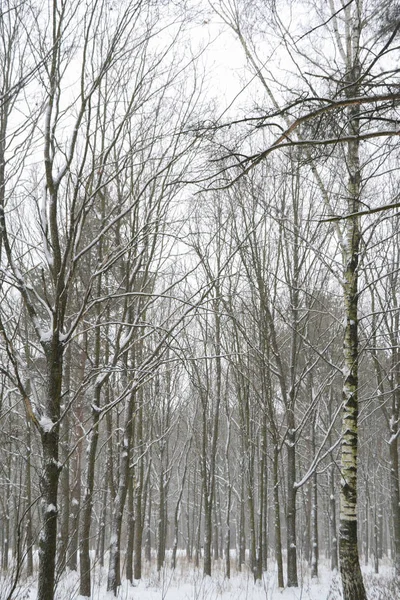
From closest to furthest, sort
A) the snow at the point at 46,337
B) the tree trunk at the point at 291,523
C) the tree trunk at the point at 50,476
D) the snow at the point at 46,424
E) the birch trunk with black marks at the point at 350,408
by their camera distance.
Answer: the tree trunk at the point at 50,476
the snow at the point at 46,424
the snow at the point at 46,337
the birch trunk with black marks at the point at 350,408
the tree trunk at the point at 291,523

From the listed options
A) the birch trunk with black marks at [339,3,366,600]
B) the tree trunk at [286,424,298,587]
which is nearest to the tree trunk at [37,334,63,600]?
the birch trunk with black marks at [339,3,366,600]

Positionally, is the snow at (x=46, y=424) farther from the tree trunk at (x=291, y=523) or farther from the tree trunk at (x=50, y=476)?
the tree trunk at (x=291, y=523)

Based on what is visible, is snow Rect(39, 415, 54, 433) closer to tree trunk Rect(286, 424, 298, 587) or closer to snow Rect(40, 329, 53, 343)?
snow Rect(40, 329, 53, 343)

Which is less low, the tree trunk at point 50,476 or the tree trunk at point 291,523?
the tree trunk at point 50,476

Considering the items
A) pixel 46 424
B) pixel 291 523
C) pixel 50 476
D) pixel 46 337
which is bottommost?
pixel 291 523

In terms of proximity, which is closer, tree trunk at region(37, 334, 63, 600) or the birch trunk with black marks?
tree trunk at region(37, 334, 63, 600)

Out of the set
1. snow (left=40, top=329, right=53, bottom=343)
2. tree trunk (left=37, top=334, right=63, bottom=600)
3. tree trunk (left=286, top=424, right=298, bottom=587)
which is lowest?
tree trunk (left=286, top=424, right=298, bottom=587)

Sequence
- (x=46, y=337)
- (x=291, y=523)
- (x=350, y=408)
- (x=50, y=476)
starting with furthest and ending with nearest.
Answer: (x=291, y=523)
(x=350, y=408)
(x=46, y=337)
(x=50, y=476)

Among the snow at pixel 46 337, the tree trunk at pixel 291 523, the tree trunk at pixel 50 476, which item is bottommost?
the tree trunk at pixel 291 523

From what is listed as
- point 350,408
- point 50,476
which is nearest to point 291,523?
point 350,408

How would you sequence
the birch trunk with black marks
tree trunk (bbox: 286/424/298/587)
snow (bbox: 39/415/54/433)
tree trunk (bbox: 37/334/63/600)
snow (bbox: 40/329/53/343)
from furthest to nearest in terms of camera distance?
tree trunk (bbox: 286/424/298/587) → the birch trunk with black marks → snow (bbox: 40/329/53/343) → snow (bbox: 39/415/54/433) → tree trunk (bbox: 37/334/63/600)

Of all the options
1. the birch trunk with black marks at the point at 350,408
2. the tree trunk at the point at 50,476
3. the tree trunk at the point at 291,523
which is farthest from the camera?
the tree trunk at the point at 291,523

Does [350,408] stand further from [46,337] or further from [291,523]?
[291,523]

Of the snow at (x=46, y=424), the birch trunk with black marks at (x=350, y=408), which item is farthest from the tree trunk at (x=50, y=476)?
the birch trunk with black marks at (x=350, y=408)
